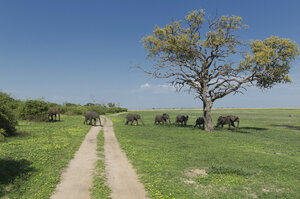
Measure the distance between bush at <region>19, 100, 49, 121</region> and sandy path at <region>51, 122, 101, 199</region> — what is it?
23.7 metres

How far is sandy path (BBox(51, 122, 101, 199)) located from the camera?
7004 millimetres

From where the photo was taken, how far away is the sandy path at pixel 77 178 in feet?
23.0

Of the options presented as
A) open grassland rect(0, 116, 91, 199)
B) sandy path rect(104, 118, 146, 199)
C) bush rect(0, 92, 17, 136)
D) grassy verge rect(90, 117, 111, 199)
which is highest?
bush rect(0, 92, 17, 136)

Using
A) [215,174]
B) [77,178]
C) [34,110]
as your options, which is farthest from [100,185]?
[34,110]

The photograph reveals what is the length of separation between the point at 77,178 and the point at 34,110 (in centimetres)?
2827

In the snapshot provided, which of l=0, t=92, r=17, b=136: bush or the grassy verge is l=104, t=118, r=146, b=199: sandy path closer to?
the grassy verge

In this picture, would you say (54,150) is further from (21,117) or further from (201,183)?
(21,117)

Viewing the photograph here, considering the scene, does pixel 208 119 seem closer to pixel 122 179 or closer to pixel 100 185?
pixel 122 179

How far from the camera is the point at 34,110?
31.6 metres

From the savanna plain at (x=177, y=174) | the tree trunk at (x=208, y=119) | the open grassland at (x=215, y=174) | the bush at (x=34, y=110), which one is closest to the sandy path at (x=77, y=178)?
the savanna plain at (x=177, y=174)

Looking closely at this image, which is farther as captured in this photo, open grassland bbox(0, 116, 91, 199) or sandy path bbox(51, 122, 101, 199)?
open grassland bbox(0, 116, 91, 199)

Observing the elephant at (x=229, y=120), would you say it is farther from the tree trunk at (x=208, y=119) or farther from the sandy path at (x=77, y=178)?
the sandy path at (x=77, y=178)

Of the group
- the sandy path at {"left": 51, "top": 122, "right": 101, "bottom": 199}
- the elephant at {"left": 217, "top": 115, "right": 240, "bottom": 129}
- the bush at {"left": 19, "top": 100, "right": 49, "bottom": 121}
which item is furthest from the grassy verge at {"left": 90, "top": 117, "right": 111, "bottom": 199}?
the bush at {"left": 19, "top": 100, "right": 49, "bottom": 121}

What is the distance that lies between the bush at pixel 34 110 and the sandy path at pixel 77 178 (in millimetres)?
23705
